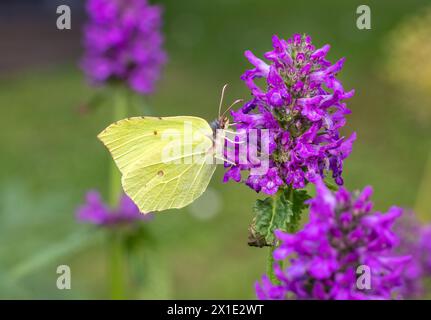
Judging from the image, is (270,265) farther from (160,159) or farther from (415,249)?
(415,249)

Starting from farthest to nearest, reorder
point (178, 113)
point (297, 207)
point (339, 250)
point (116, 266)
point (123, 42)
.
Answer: point (178, 113) → point (123, 42) → point (116, 266) → point (297, 207) → point (339, 250)

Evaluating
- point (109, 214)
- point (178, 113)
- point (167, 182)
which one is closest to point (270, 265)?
point (167, 182)

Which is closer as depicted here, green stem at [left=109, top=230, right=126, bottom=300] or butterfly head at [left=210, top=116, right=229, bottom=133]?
butterfly head at [left=210, top=116, right=229, bottom=133]

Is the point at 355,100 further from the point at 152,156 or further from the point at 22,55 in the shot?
the point at 152,156

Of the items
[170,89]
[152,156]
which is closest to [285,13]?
[170,89]

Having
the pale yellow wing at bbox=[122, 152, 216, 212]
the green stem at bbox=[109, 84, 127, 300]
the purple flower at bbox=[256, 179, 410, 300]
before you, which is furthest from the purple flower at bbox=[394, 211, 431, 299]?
the purple flower at bbox=[256, 179, 410, 300]

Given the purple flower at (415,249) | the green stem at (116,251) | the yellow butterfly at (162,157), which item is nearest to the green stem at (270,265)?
the yellow butterfly at (162,157)

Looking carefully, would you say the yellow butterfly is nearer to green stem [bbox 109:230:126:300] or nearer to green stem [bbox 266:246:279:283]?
green stem [bbox 266:246:279:283]
